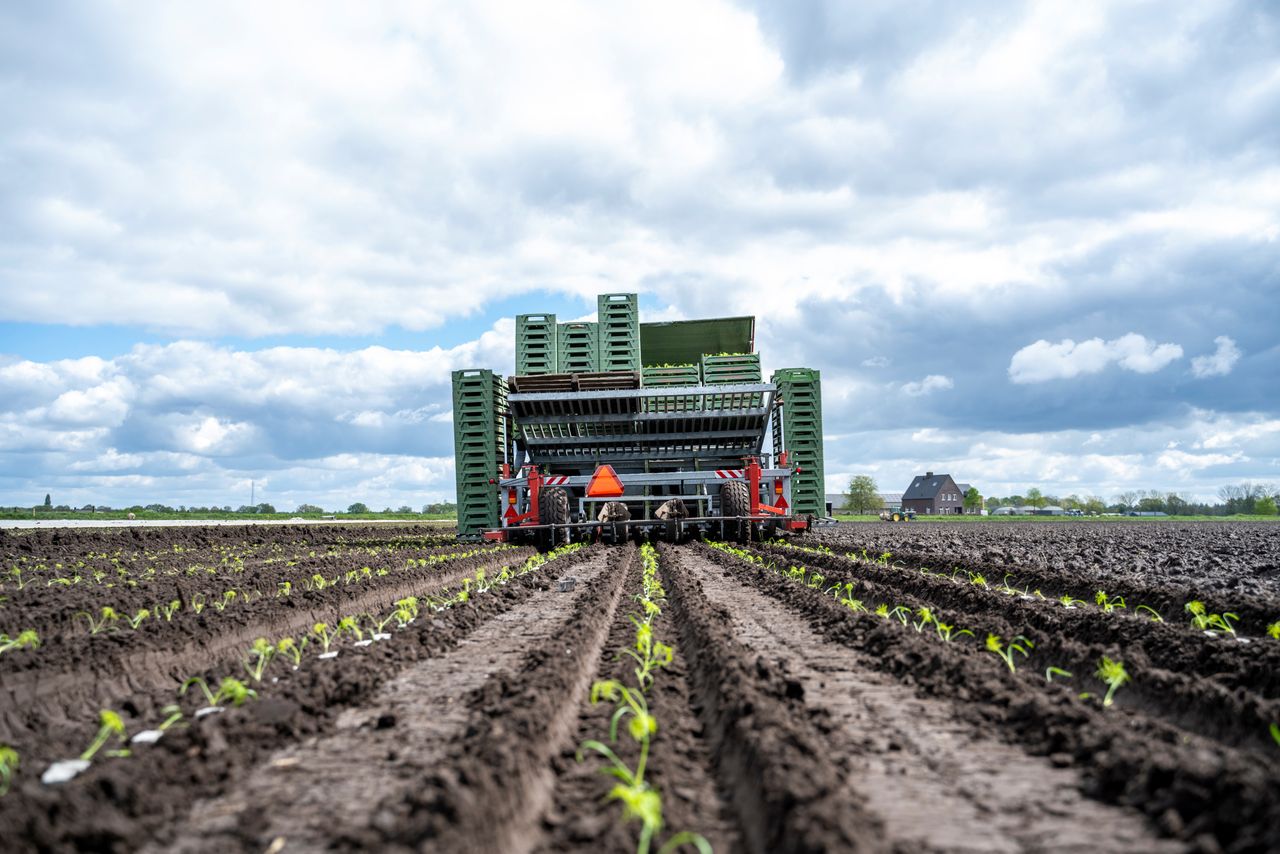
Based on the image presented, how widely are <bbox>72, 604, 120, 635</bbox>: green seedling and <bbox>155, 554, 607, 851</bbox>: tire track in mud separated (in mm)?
2900

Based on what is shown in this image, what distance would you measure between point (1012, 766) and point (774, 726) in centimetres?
93

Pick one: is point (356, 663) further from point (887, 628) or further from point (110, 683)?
point (887, 628)

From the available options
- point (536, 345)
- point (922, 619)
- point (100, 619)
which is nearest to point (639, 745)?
point (922, 619)

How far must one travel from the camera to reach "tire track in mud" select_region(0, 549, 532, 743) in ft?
15.1

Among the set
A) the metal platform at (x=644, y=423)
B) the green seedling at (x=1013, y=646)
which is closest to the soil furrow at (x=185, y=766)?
the green seedling at (x=1013, y=646)

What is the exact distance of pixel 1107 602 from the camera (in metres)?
7.73

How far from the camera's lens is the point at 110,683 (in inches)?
206

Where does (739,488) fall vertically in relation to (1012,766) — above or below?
above

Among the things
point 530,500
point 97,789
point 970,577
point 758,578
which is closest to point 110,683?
point 97,789

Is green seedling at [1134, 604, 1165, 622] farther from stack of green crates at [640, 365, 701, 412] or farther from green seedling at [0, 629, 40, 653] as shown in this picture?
stack of green crates at [640, 365, 701, 412]

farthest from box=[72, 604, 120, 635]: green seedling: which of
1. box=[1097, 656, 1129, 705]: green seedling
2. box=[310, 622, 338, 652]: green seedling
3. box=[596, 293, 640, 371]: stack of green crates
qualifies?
box=[596, 293, 640, 371]: stack of green crates

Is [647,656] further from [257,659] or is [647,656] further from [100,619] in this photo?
[100,619]

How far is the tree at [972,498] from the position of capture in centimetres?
8238

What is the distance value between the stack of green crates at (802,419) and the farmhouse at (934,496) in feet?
224
